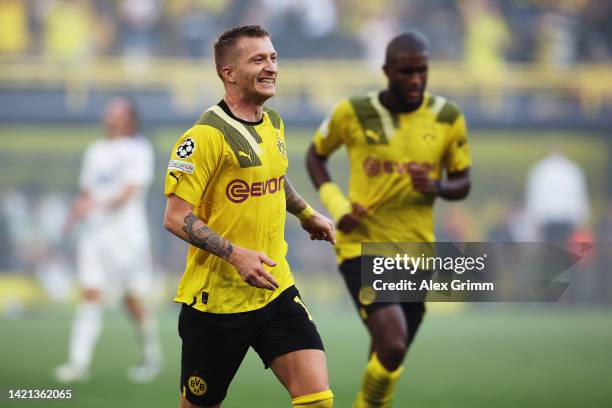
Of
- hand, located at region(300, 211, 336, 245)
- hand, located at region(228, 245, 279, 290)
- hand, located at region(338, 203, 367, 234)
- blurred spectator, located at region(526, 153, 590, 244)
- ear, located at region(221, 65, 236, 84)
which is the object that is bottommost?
hand, located at region(228, 245, 279, 290)

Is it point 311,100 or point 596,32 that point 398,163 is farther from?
point 596,32

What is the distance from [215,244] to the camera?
4.98 metres

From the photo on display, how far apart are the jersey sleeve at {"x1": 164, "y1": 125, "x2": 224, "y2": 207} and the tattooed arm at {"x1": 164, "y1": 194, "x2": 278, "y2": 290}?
5 centimetres

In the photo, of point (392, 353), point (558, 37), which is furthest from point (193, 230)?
point (558, 37)

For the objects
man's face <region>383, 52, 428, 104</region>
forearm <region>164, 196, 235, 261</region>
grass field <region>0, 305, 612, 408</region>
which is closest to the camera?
forearm <region>164, 196, 235, 261</region>

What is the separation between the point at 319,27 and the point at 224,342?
16.9 meters

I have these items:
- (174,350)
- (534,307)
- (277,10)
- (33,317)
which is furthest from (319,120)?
(174,350)

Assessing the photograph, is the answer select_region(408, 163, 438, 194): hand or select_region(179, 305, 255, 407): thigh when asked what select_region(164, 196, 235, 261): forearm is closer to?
select_region(179, 305, 255, 407): thigh

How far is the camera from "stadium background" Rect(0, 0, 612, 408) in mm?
18531

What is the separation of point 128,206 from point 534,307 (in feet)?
32.5

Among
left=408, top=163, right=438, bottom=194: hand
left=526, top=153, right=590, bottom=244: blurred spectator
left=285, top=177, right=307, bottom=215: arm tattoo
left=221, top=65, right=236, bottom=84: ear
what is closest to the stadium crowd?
left=526, top=153, right=590, bottom=244: blurred spectator

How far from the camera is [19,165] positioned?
1925cm

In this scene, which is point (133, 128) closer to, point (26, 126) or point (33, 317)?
point (33, 317)

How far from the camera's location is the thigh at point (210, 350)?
5.25 m
